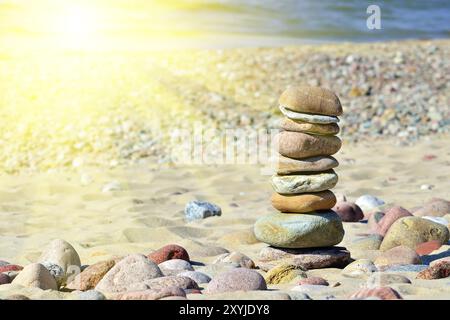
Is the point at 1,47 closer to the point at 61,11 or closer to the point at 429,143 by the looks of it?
the point at 61,11

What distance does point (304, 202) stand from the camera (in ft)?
14.5

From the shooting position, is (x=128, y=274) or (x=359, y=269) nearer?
(x=128, y=274)

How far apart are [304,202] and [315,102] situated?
1.81 feet

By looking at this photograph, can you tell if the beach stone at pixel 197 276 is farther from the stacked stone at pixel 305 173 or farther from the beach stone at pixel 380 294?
the beach stone at pixel 380 294

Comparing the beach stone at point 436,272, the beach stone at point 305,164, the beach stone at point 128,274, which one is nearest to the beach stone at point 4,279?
the beach stone at point 128,274

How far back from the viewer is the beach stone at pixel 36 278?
12.4 feet

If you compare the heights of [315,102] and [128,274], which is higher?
[315,102]

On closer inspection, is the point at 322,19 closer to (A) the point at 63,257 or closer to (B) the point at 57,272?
(A) the point at 63,257

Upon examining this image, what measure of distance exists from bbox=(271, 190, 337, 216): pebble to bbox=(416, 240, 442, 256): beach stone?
59cm

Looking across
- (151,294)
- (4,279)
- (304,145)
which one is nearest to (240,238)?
(304,145)

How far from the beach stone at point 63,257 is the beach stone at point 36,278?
356mm

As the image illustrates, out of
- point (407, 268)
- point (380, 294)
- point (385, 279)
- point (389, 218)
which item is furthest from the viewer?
point (389, 218)

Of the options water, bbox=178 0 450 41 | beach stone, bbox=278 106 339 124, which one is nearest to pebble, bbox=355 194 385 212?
beach stone, bbox=278 106 339 124

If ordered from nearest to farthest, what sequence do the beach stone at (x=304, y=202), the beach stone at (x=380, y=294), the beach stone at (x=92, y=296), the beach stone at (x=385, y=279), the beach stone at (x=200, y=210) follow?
1. the beach stone at (x=380, y=294)
2. the beach stone at (x=92, y=296)
3. the beach stone at (x=385, y=279)
4. the beach stone at (x=304, y=202)
5. the beach stone at (x=200, y=210)
